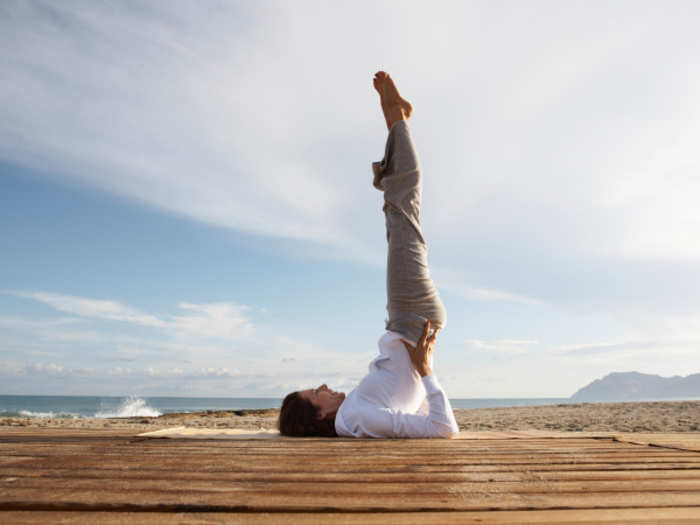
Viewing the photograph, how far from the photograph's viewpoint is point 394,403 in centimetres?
322

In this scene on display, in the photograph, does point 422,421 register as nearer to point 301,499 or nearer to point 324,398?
point 324,398

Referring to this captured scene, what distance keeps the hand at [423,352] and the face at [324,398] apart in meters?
0.68

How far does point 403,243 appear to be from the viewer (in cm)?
334

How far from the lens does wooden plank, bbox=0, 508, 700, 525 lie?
1081mm

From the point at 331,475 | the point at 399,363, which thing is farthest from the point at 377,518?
the point at 399,363

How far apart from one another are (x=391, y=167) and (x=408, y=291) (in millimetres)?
938

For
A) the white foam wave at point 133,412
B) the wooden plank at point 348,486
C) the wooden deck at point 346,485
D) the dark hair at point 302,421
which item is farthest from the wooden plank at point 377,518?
the white foam wave at point 133,412

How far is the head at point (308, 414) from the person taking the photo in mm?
3408

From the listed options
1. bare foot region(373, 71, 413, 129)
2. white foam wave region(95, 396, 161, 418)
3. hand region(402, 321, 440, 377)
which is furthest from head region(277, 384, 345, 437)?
white foam wave region(95, 396, 161, 418)

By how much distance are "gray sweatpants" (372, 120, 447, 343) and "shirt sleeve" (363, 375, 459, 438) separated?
0.45 meters

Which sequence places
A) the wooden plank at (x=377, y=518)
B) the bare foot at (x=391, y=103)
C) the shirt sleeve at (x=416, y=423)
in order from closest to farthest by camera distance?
the wooden plank at (x=377, y=518) < the shirt sleeve at (x=416, y=423) < the bare foot at (x=391, y=103)

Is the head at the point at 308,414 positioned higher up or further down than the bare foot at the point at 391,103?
further down

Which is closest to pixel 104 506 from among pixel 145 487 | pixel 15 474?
pixel 145 487

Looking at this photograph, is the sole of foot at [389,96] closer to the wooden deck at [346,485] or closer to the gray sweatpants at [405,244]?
the gray sweatpants at [405,244]
